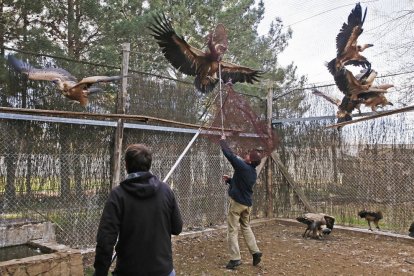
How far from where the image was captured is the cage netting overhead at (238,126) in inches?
186

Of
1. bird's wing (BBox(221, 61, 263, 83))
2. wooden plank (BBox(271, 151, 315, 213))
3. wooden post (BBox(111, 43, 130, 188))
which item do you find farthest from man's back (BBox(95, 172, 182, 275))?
wooden plank (BBox(271, 151, 315, 213))

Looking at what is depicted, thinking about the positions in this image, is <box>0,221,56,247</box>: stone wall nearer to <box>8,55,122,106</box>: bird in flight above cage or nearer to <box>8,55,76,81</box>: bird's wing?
<box>8,55,122,106</box>: bird in flight above cage

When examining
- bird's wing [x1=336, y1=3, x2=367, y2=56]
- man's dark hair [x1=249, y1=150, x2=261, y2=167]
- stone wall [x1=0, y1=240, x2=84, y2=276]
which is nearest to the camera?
stone wall [x1=0, y1=240, x2=84, y2=276]

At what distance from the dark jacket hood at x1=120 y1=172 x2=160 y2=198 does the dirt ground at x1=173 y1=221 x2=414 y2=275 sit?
9.05 ft

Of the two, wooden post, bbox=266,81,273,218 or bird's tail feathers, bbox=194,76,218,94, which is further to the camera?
wooden post, bbox=266,81,273,218

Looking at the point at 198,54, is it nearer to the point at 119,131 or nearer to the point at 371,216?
the point at 119,131

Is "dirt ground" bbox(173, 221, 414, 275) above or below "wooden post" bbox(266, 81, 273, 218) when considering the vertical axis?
below

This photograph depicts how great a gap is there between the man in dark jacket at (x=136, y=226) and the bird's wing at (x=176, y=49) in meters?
2.54

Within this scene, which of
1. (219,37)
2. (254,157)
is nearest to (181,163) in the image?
(254,157)

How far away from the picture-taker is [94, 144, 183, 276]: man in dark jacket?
7.08 ft

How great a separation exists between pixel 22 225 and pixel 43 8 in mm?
5327

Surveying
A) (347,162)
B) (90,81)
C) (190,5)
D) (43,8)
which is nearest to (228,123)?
(90,81)

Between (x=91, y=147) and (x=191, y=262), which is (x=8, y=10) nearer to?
(x=91, y=147)

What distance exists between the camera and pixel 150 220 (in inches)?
88.5
